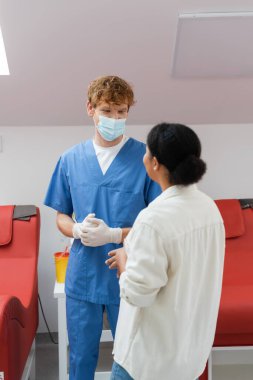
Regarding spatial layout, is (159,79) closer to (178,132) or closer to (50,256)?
(50,256)

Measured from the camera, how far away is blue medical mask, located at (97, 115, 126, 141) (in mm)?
1454

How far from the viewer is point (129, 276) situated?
967mm

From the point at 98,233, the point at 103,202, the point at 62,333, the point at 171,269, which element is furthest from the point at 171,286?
the point at 62,333

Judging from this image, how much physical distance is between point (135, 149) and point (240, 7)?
2.82 ft

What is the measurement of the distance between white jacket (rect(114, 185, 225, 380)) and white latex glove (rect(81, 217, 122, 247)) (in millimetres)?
335

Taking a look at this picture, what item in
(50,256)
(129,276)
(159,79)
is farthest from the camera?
(50,256)

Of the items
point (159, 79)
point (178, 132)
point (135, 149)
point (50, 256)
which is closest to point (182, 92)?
point (159, 79)

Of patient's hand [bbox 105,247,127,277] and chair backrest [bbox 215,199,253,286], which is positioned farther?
chair backrest [bbox 215,199,253,286]

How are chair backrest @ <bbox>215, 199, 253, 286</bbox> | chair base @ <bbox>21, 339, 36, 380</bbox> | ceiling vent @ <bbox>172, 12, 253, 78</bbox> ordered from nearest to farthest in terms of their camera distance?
chair base @ <bbox>21, 339, 36, 380</bbox>
ceiling vent @ <bbox>172, 12, 253, 78</bbox>
chair backrest @ <bbox>215, 199, 253, 286</bbox>

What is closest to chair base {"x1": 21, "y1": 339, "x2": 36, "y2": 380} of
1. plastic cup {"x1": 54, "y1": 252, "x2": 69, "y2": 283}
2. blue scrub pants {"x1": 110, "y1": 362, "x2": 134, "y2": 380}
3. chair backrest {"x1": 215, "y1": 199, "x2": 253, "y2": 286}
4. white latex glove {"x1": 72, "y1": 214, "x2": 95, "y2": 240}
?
plastic cup {"x1": 54, "y1": 252, "x2": 69, "y2": 283}

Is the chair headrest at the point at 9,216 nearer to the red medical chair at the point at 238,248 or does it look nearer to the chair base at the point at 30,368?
the chair base at the point at 30,368

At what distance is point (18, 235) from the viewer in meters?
2.17

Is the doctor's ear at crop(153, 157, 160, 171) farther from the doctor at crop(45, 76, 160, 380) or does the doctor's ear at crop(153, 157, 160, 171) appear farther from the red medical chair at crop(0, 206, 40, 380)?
the red medical chair at crop(0, 206, 40, 380)

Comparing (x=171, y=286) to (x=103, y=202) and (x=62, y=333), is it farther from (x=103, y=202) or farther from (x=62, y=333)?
(x=62, y=333)
